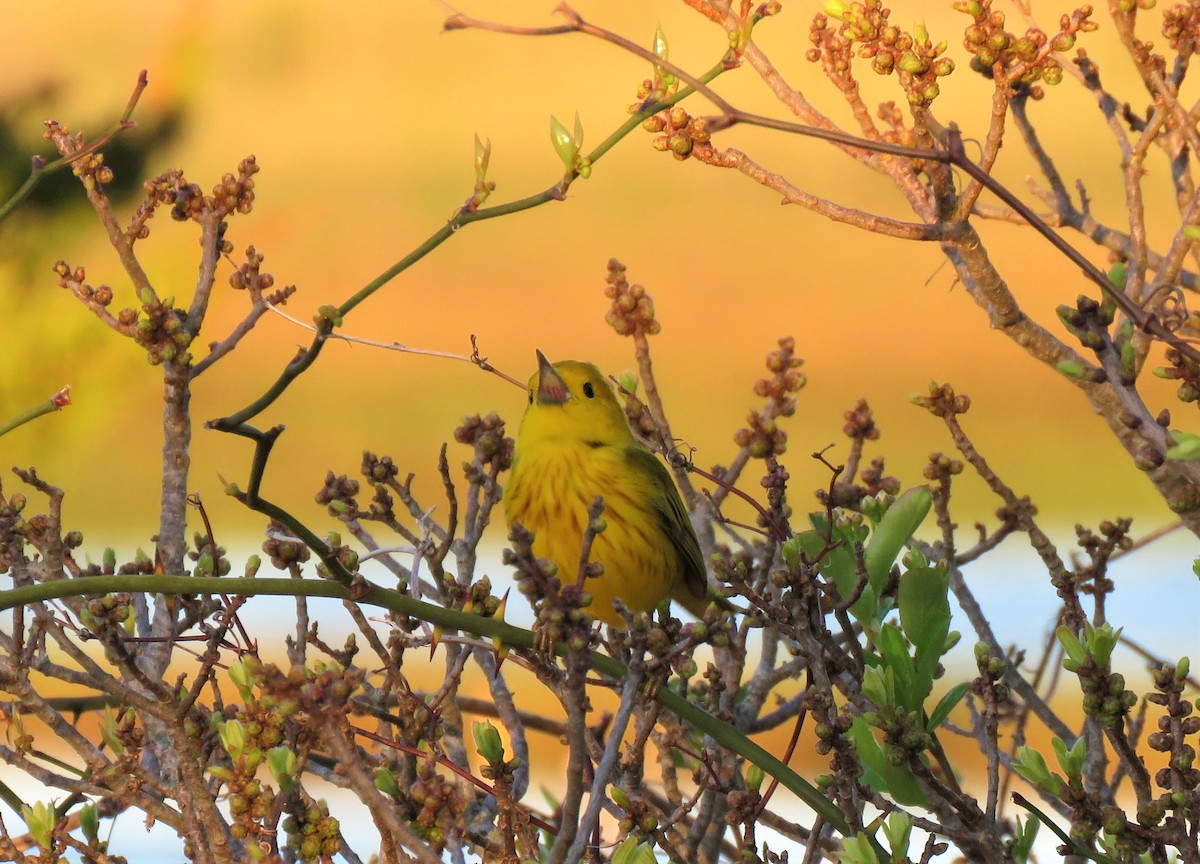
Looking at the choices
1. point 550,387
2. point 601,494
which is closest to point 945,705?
point 601,494

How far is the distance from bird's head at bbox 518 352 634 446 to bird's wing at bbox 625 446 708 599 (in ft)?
0.15

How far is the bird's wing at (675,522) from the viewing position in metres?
1.38

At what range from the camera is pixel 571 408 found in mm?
1473

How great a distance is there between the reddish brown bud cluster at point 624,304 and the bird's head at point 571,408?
0.28 m

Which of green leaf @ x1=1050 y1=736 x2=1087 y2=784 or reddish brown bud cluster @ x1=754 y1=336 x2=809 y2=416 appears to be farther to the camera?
reddish brown bud cluster @ x1=754 y1=336 x2=809 y2=416

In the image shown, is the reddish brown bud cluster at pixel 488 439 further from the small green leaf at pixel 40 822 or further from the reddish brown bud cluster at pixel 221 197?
the small green leaf at pixel 40 822

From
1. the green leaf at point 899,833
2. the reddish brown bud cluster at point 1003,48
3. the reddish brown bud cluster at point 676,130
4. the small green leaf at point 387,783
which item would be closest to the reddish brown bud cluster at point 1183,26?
the reddish brown bud cluster at point 1003,48

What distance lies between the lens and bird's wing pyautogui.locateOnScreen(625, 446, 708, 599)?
138 centimetres

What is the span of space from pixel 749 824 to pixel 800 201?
378 millimetres

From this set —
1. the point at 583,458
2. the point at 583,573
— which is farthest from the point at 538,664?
the point at 583,458

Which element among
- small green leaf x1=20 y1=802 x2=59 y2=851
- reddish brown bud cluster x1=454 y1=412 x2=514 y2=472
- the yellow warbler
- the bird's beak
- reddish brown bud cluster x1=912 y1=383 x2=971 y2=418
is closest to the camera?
small green leaf x1=20 y1=802 x2=59 y2=851

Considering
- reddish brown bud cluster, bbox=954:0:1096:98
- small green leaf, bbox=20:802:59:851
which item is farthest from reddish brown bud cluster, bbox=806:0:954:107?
small green leaf, bbox=20:802:59:851

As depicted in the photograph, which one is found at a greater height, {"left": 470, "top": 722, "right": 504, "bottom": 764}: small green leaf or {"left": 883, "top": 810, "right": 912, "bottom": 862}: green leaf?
{"left": 470, "top": 722, "right": 504, "bottom": 764}: small green leaf

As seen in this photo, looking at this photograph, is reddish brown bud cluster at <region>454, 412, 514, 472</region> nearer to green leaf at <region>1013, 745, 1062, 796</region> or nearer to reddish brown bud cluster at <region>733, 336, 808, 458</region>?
reddish brown bud cluster at <region>733, 336, 808, 458</region>
